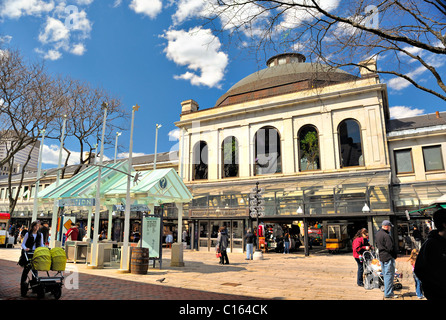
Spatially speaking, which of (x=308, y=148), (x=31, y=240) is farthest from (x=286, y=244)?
(x=31, y=240)

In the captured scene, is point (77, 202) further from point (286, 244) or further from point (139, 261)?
point (286, 244)

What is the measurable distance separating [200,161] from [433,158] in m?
21.3

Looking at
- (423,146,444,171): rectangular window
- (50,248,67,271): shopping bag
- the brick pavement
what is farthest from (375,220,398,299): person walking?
(423,146,444,171): rectangular window

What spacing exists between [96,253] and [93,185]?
310 centimetres

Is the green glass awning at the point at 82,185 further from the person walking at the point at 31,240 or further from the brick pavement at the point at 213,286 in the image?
the person walking at the point at 31,240

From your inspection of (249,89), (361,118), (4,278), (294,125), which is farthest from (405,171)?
(4,278)

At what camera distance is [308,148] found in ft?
92.1

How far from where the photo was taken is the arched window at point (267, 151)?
96.4ft

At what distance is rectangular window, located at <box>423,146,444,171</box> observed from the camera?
2430 centimetres

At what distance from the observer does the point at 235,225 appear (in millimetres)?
24375

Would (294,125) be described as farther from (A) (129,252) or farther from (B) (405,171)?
(A) (129,252)

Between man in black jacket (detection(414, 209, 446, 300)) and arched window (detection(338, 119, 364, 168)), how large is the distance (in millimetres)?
24282

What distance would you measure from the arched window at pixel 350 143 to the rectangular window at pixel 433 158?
4.90 m

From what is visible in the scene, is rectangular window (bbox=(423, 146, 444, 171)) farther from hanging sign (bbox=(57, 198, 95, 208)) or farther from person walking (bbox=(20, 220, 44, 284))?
person walking (bbox=(20, 220, 44, 284))
